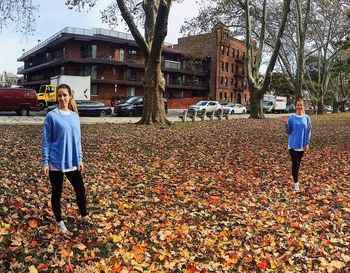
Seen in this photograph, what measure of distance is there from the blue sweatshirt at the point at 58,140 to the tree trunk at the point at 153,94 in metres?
15.3

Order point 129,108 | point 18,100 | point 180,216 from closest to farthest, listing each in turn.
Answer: point 180,216 < point 18,100 < point 129,108

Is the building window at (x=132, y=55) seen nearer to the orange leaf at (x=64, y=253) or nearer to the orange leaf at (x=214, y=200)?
the orange leaf at (x=214, y=200)

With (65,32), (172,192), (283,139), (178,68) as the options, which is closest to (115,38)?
(65,32)

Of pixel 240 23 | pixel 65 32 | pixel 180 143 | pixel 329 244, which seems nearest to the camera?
pixel 329 244

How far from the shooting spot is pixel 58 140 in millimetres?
4531

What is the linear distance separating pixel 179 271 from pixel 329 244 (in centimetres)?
240

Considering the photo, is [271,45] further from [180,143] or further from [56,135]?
[56,135]

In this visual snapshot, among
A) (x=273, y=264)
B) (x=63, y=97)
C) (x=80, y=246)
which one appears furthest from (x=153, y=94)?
(x=273, y=264)

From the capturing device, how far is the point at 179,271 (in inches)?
166

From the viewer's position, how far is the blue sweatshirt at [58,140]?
4.47 metres

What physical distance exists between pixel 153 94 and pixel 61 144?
1553cm

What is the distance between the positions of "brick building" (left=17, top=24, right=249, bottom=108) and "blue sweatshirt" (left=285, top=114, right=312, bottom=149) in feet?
105

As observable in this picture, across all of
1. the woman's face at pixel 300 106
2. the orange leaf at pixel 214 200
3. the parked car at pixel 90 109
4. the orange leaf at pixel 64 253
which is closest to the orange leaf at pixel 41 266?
the orange leaf at pixel 64 253

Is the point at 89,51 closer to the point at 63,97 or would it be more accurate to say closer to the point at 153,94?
the point at 153,94
